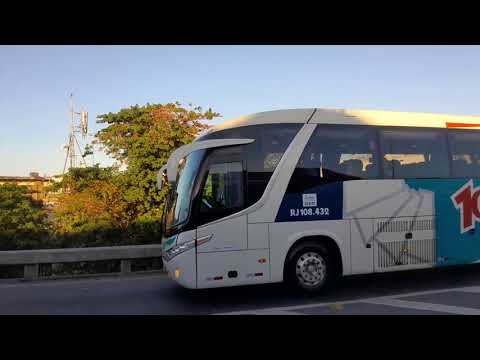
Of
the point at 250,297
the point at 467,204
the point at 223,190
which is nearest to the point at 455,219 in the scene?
the point at 467,204

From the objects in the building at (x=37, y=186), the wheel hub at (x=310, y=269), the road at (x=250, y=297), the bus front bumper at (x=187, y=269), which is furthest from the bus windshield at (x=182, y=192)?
the building at (x=37, y=186)

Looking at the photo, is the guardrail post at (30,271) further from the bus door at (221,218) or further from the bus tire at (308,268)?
the bus tire at (308,268)

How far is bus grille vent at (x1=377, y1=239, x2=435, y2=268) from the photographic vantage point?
8234 mm

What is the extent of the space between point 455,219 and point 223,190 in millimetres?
5127

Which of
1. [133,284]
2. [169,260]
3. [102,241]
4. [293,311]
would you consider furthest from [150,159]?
[293,311]

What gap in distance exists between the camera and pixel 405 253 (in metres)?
8.39

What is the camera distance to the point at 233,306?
725cm

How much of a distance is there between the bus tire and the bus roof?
238 centimetres

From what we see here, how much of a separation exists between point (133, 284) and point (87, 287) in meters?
0.98

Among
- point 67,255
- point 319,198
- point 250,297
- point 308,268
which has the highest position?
point 319,198

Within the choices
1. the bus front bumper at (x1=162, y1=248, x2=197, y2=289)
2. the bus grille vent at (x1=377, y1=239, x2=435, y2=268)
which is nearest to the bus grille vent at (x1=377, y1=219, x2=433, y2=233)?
the bus grille vent at (x1=377, y1=239, x2=435, y2=268)

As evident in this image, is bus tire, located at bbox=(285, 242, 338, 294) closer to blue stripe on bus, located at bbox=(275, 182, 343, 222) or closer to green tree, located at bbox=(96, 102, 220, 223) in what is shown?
blue stripe on bus, located at bbox=(275, 182, 343, 222)

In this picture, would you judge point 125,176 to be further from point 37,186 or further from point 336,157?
point 37,186

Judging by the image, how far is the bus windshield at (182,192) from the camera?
740 cm
